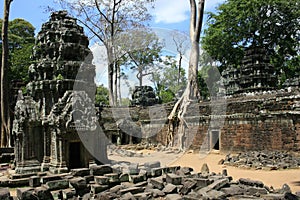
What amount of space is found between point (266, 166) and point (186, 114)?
8.21 meters

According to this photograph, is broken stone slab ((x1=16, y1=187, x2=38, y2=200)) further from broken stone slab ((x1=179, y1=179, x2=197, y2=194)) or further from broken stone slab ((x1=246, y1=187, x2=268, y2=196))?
broken stone slab ((x1=246, y1=187, x2=268, y2=196))

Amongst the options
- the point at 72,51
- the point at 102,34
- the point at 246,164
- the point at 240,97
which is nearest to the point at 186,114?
the point at 240,97

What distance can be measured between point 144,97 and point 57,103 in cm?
1847

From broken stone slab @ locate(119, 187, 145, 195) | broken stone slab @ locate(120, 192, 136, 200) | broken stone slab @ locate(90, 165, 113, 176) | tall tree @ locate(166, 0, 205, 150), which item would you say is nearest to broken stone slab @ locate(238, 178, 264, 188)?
broken stone slab @ locate(119, 187, 145, 195)

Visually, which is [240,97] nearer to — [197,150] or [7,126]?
[197,150]

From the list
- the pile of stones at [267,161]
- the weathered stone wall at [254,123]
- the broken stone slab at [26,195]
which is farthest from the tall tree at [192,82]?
the broken stone slab at [26,195]

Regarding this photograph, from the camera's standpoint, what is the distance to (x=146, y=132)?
87.4ft

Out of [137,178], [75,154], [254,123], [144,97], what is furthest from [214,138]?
[144,97]

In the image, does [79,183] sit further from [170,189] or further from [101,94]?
[101,94]

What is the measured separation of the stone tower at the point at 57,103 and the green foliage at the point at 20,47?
14342 millimetres

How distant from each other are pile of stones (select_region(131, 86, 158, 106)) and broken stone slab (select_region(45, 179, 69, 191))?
21547 millimetres

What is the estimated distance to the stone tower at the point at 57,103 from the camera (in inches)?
433

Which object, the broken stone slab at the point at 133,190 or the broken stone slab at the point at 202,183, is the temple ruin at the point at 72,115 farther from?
the broken stone slab at the point at 202,183

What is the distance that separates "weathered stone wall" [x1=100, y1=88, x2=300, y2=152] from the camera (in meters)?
13.2
